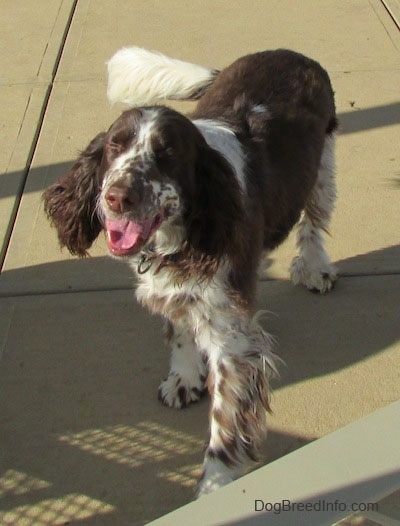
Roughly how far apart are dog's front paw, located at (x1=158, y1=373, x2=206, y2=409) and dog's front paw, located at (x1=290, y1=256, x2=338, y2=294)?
90 centimetres

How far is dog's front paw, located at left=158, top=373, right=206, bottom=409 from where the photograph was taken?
336 centimetres

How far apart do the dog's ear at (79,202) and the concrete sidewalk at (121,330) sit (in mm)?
776

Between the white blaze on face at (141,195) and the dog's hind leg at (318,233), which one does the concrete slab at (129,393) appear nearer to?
the dog's hind leg at (318,233)

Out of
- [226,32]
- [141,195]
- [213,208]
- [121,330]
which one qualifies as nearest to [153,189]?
[141,195]

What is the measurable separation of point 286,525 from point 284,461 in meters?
0.20

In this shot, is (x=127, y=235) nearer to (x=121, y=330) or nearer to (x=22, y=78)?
(x=121, y=330)

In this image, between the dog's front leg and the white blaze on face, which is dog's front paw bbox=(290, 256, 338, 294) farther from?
the white blaze on face

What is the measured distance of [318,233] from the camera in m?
4.04

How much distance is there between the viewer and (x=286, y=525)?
5.63 ft

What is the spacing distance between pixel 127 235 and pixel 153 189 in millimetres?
176

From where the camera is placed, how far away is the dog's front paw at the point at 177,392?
11.0 feet

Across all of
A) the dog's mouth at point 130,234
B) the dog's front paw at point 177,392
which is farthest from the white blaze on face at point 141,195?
the dog's front paw at point 177,392

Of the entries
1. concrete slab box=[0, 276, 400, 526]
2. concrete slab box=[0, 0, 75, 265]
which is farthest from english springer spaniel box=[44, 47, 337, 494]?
concrete slab box=[0, 0, 75, 265]

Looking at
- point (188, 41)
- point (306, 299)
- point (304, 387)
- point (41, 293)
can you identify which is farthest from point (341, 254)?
point (188, 41)
